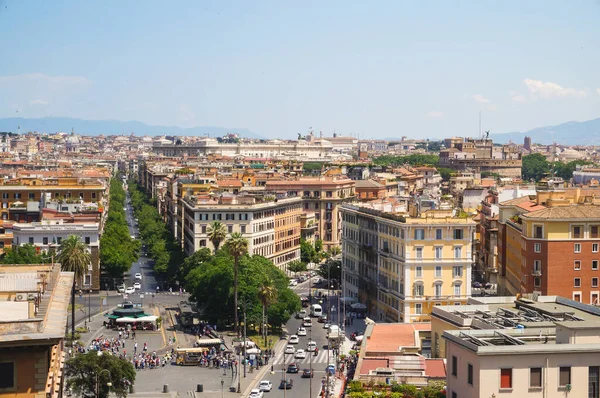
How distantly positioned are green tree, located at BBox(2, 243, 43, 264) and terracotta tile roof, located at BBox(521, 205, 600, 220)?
3691 centimetres

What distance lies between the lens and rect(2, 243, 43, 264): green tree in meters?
83.2

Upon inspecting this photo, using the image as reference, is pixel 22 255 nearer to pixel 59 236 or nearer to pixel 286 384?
pixel 59 236

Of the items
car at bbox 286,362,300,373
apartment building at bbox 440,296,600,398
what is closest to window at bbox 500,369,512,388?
apartment building at bbox 440,296,600,398

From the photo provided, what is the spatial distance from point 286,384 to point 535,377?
1077 inches

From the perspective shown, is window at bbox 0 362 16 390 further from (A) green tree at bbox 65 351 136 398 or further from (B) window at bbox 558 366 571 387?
(A) green tree at bbox 65 351 136 398

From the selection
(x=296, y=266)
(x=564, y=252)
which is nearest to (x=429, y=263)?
(x=564, y=252)

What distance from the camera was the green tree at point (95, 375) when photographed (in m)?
45.9

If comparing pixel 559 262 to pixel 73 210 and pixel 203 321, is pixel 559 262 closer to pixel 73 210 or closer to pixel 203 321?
pixel 203 321

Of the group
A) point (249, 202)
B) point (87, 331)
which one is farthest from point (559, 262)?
point (249, 202)

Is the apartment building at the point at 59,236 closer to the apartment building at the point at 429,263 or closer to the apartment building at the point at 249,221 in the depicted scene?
the apartment building at the point at 249,221

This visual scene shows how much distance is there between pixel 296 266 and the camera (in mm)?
108312

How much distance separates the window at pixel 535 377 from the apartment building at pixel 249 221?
65926 mm

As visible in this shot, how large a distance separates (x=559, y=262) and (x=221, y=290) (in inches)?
898

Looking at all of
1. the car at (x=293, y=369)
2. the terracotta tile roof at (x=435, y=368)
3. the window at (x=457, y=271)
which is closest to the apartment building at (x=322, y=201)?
the window at (x=457, y=271)
